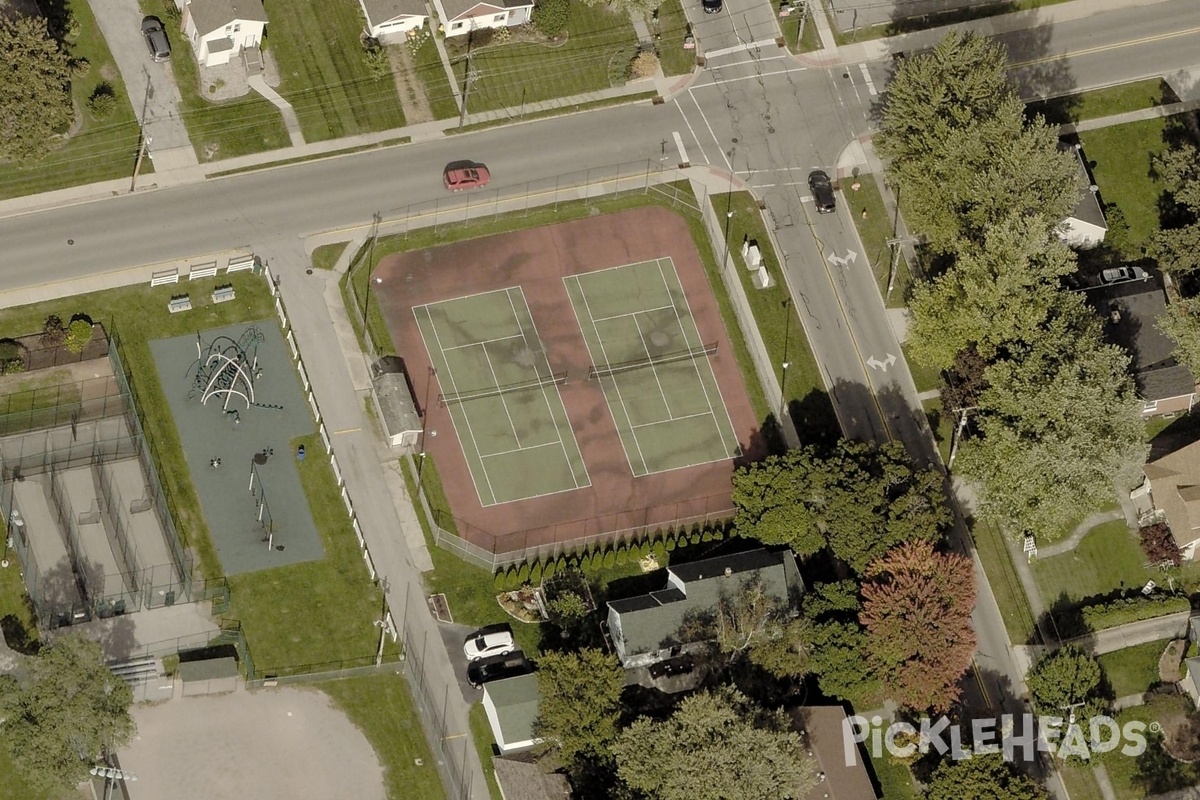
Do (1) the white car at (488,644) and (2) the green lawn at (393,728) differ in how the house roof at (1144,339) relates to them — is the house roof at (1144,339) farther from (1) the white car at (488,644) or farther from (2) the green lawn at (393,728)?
(2) the green lawn at (393,728)

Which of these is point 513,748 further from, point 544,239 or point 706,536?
point 544,239

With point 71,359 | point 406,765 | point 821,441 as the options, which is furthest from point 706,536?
point 71,359

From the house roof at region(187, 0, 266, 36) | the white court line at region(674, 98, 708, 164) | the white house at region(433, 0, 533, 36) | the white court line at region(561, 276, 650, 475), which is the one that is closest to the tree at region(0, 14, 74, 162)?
the house roof at region(187, 0, 266, 36)

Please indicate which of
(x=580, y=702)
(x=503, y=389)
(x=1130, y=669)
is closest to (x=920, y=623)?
(x=1130, y=669)

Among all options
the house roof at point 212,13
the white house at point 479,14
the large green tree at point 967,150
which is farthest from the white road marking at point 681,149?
the house roof at point 212,13

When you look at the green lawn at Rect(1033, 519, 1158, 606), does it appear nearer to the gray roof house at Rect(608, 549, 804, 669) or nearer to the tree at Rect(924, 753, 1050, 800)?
the tree at Rect(924, 753, 1050, 800)

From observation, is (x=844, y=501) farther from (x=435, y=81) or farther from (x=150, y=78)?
(x=150, y=78)
